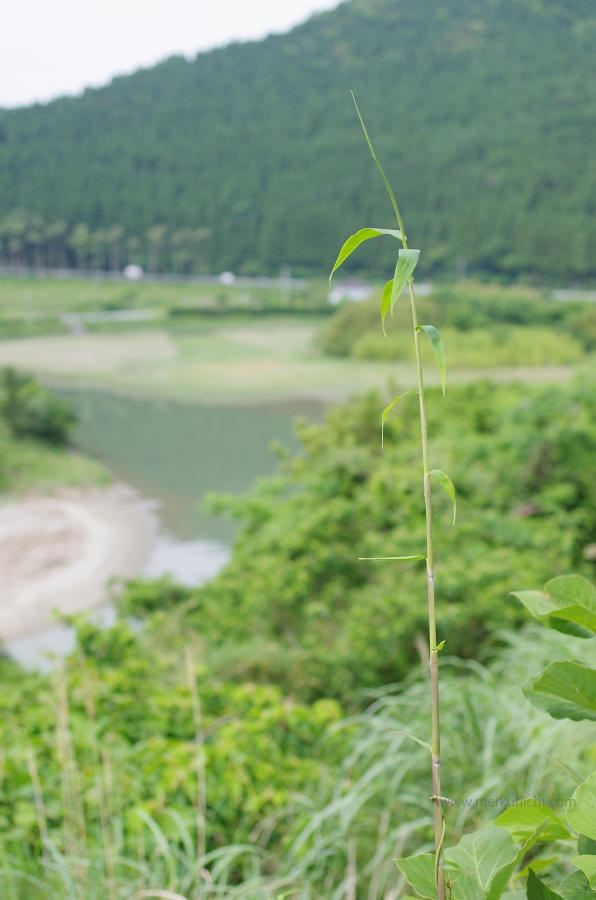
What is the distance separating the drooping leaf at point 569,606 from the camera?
0.28 m

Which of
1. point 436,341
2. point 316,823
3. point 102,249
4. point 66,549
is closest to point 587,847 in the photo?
point 436,341

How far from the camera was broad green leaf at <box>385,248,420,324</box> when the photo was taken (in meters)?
0.21

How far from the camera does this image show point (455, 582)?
78.4 inches

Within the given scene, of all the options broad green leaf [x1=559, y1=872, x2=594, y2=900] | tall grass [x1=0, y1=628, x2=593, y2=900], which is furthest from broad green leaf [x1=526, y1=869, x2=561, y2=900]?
tall grass [x1=0, y1=628, x2=593, y2=900]

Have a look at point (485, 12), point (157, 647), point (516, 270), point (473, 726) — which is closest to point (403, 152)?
point (516, 270)

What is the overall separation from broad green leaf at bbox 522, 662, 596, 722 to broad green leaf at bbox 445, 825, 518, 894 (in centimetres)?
5

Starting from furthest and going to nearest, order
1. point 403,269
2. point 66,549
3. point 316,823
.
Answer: point 66,549, point 316,823, point 403,269

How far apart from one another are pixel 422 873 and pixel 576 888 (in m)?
0.06

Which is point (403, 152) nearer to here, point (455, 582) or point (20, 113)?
point (20, 113)

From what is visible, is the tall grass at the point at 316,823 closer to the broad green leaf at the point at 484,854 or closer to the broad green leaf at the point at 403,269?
the broad green leaf at the point at 484,854

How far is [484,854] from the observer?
0.84 feet

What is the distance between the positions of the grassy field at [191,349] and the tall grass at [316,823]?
1056 cm

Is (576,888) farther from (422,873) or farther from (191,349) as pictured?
(191,349)

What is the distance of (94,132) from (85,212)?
2.62 meters
